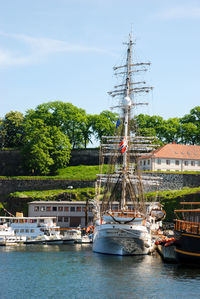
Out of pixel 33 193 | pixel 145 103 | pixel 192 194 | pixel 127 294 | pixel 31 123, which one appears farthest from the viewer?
pixel 31 123

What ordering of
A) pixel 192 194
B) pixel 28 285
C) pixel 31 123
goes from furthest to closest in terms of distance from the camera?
pixel 31 123 → pixel 192 194 → pixel 28 285

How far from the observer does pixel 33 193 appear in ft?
305

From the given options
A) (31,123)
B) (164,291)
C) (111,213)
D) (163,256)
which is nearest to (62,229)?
(111,213)

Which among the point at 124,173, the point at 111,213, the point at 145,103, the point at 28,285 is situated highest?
the point at 145,103

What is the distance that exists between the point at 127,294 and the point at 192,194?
47.2 metres

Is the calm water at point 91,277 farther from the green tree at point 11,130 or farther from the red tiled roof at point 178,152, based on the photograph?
the green tree at point 11,130

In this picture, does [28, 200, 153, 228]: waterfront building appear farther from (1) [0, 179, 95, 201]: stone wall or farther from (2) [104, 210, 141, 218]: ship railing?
(2) [104, 210, 141, 218]: ship railing

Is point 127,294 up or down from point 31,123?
down

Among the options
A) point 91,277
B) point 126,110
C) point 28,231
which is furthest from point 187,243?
point 28,231

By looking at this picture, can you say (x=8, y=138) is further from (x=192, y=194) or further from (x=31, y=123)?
(x=192, y=194)

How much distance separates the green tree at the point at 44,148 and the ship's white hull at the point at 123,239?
5096cm

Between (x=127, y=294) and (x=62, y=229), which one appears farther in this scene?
(x=62, y=229)

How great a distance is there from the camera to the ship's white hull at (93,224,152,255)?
52.2 m

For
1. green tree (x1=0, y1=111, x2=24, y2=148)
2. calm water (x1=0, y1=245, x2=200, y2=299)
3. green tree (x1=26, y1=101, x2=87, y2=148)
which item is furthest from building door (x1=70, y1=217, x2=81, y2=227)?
green tree (x1=0, y1=111, x2=24, y2=148)
